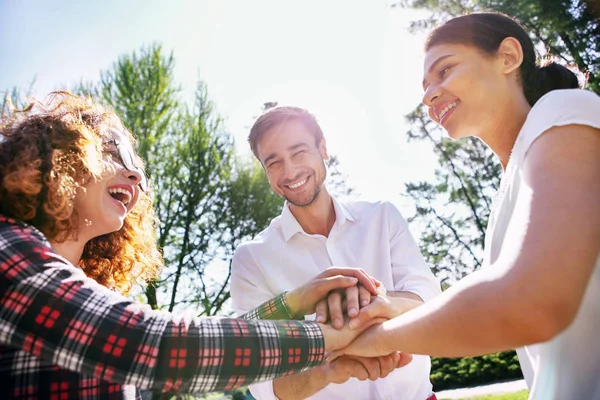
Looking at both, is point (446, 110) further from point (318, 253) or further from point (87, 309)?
point (87, 309)

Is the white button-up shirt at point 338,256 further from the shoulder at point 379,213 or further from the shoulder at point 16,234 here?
the shoulder at point 16,234

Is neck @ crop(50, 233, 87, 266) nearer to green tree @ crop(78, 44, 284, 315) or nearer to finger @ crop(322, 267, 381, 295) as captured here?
finger @ crop(322, 267, 381, 295)

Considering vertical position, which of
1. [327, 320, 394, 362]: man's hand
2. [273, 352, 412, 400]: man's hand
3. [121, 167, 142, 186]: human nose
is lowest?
[273, 352, 412, 400]: man's hand

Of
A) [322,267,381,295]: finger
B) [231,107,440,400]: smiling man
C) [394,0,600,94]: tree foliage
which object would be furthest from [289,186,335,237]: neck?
[394,0,600,94]: tree foliage

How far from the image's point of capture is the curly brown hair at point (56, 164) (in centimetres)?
163


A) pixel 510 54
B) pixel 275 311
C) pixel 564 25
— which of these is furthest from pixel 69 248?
pixel 564 25

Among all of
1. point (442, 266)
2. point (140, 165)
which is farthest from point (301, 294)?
point (442, 266)

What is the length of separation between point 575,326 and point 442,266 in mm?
17384

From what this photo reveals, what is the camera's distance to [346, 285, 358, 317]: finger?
201cm

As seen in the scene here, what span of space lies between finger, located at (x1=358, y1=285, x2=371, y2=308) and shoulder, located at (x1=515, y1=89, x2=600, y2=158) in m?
0.98

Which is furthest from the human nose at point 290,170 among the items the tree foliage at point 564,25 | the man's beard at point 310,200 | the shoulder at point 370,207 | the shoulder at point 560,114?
the tree foliage at point 564,25

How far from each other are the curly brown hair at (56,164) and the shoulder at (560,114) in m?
1.53

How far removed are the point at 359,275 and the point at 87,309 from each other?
131 cm

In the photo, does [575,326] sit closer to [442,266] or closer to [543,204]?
[543,204]
